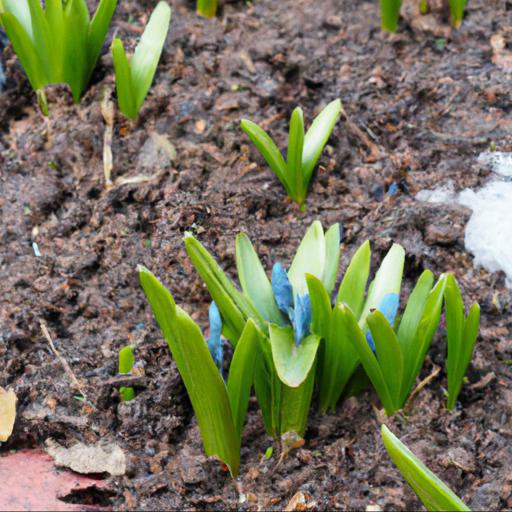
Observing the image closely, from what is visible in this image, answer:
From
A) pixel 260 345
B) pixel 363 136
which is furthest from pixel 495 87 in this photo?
pixel 260 345

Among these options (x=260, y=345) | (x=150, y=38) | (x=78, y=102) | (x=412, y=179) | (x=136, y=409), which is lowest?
(x=136, y=409)

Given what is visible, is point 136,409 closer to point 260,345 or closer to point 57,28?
point 260,345

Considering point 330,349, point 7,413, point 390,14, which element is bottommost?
point 7,413

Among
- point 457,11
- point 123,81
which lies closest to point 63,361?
point 123,81

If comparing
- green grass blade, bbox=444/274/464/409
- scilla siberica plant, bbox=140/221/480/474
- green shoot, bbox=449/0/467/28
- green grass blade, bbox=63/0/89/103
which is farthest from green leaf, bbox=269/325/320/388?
green shoot, bbox=449/0/467/28

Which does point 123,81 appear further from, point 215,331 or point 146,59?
point 215,331

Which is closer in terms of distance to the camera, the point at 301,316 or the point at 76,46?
the point at 301,316

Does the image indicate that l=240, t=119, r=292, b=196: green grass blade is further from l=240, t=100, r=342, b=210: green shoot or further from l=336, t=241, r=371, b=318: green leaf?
l=336, t=241, r=371, b=318: green leaf

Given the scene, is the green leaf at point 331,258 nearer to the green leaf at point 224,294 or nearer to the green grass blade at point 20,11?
the green leaf at point 224,294
